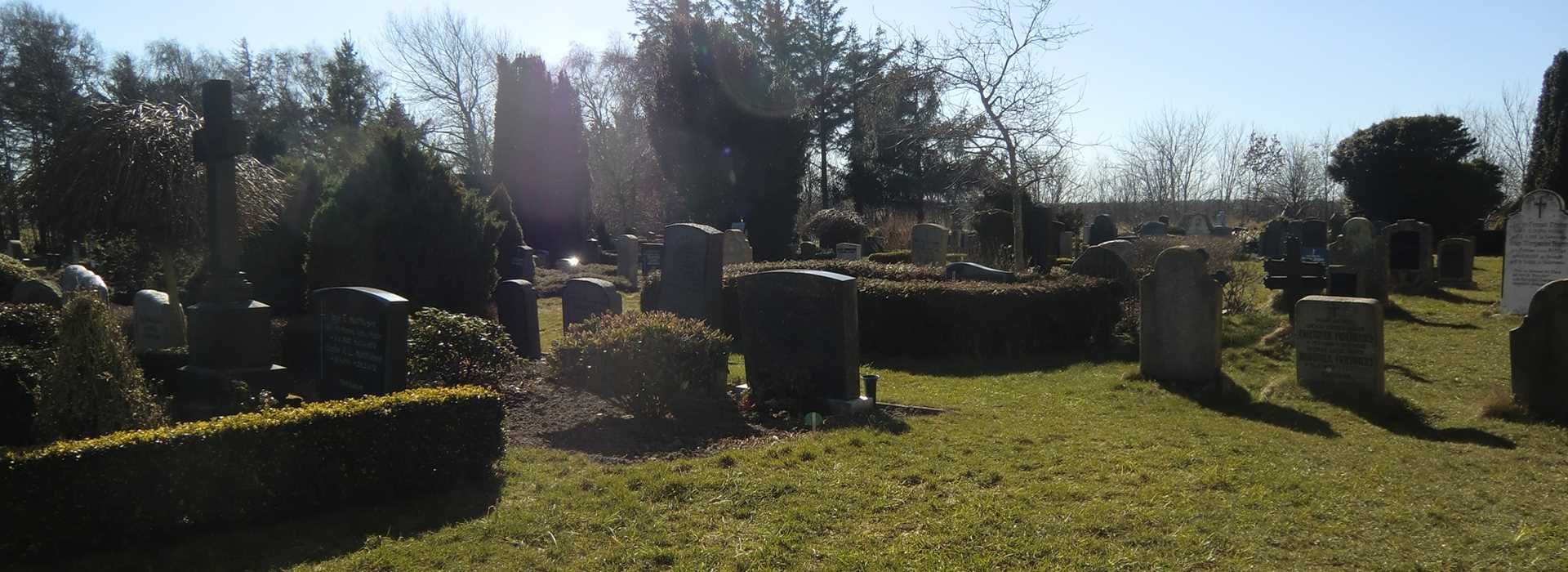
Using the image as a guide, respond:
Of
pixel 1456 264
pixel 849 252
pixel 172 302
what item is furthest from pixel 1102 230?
pixel 172 302

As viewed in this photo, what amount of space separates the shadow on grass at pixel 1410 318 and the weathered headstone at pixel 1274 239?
10.6 metres

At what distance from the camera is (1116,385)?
9984mm

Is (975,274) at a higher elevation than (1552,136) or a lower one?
lower

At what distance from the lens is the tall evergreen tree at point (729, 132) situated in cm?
3422

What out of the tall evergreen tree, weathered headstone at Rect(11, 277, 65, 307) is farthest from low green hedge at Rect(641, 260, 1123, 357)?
the tall evergreen tree

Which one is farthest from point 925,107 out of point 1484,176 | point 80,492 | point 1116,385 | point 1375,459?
point 1484,176

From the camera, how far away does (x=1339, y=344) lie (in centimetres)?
884

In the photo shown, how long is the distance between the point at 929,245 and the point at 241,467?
17055 millimetres

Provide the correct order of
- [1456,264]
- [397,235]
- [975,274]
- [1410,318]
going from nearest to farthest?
1. [397,235]
2. [1410,318]
3. [975,274]
4. [1456,264]

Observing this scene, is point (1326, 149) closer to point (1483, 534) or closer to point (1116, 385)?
point (1116, 385)

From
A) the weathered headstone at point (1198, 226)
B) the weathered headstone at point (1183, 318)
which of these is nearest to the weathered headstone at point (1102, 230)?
the weathered headstone at point (1198, 226)

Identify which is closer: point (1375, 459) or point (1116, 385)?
point (1375, 459)

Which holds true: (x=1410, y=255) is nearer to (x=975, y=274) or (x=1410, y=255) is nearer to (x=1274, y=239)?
(x=1274, y=239)

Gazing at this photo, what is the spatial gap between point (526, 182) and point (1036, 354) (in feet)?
96.7
